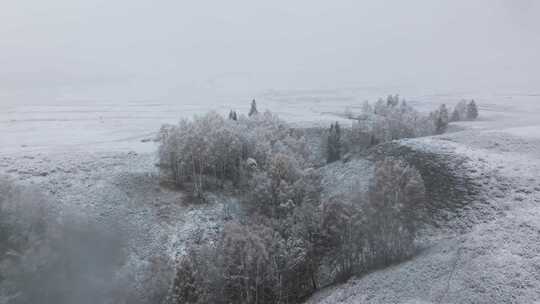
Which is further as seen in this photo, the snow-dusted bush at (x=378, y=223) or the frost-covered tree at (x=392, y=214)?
the frost-covered tree at (x=392, y=214)

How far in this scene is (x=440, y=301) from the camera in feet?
86.9

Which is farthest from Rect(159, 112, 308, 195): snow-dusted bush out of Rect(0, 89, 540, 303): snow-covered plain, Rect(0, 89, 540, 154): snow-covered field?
Rect(0, 89, 540, 154): snow-covered field

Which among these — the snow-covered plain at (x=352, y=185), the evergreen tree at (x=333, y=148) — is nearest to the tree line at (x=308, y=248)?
the snow-covered plain at (x=352, y=185)

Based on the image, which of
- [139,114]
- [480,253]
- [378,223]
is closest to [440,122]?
[378,223]

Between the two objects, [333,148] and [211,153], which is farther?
[333,148]

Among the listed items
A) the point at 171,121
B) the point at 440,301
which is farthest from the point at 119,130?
the point at 440,301

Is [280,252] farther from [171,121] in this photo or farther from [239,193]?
[171,121]

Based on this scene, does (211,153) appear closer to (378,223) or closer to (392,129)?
(378,223)

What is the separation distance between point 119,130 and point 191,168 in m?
43.8

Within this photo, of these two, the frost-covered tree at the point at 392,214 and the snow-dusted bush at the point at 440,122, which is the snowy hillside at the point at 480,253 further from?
the snow-dusted bush at the point at 440,122

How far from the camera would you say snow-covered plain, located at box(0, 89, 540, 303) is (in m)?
28.0

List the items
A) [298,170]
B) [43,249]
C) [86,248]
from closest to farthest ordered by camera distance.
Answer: [43,249], [86,248], [298,170]

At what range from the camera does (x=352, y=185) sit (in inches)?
1949

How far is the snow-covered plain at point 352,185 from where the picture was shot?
28.0 metres
